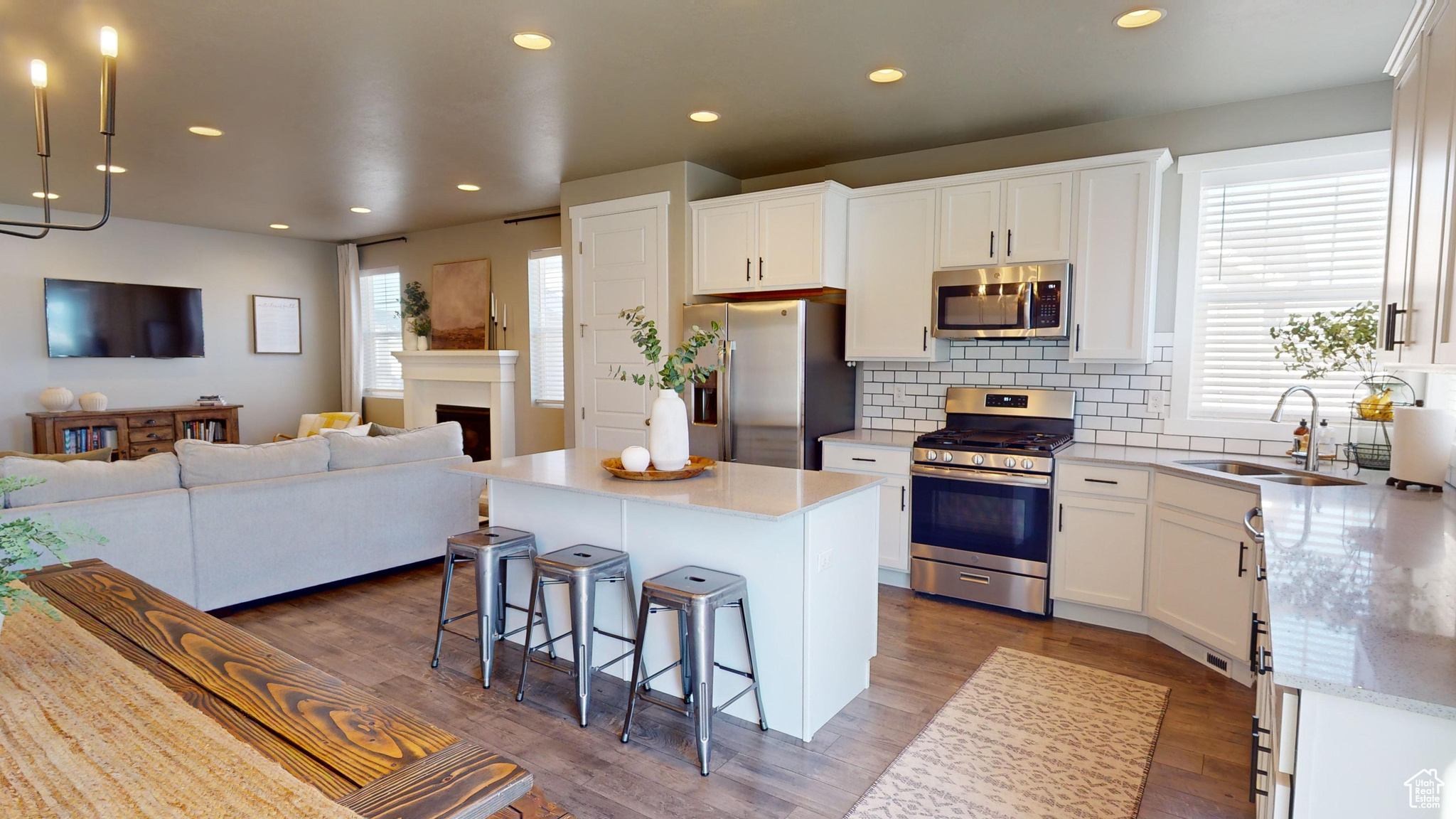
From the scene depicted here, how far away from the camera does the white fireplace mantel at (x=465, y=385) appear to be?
6973 millimetres

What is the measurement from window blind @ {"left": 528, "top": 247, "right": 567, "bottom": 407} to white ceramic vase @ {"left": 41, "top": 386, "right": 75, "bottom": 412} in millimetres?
3967

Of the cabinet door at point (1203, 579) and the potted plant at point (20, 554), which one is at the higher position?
the potted plant at point (20, 554)

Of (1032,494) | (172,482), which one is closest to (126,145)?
(172,482)

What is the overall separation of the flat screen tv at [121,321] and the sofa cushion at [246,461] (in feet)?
14.0

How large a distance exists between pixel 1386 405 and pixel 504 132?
447 cm

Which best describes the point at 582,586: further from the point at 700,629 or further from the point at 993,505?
the point at 993,505

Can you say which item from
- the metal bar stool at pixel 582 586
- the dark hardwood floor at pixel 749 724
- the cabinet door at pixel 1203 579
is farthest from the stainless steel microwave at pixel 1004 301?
the metal bar stool at pixel 582 586

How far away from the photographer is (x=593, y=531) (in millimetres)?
3078

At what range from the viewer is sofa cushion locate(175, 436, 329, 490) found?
3.67 meters

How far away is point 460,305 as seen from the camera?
7406 millimetres

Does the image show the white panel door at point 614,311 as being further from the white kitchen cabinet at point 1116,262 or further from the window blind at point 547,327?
the white kitchen cabinet at point 1116,262

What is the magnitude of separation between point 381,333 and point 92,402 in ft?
8.56

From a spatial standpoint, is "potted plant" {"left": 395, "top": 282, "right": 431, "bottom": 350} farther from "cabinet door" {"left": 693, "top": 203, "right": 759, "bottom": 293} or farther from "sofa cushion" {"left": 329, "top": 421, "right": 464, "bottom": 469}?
"cabinet door" {"left": 693, "top": 203, "right": 759, "bottom": 293}

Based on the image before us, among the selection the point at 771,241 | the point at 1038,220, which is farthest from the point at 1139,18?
the point at 771,241
